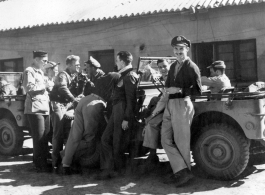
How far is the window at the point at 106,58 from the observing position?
12033 millimetres

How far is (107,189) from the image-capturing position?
4.92 m

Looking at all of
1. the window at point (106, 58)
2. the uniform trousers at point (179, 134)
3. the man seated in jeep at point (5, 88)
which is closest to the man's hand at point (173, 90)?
the uniform trousers at point (179, 134)

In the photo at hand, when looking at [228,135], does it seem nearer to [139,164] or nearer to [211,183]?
[211,183]

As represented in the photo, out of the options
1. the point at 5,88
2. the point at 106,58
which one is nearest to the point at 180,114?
the point at 5,88

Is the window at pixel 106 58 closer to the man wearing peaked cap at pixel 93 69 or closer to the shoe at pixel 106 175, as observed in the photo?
the man wearing peaked cap at pixel 93 69

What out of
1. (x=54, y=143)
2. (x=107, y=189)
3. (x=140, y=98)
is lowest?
(x=107, y=189)

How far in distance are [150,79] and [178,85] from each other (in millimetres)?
1098

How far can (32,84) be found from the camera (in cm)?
595

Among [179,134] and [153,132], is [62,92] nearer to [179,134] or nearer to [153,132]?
[153,132]

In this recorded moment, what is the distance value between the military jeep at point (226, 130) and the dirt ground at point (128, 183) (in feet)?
0.76

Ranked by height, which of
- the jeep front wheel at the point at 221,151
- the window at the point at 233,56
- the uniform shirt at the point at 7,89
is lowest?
the jeep front wheel at the point at 221,151

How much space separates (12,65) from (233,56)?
8.13m

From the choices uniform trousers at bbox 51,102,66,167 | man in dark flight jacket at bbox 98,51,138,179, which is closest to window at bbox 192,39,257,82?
uniform trousers at bbox 51,102,66,167

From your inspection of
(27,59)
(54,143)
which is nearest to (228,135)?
(54,143)
